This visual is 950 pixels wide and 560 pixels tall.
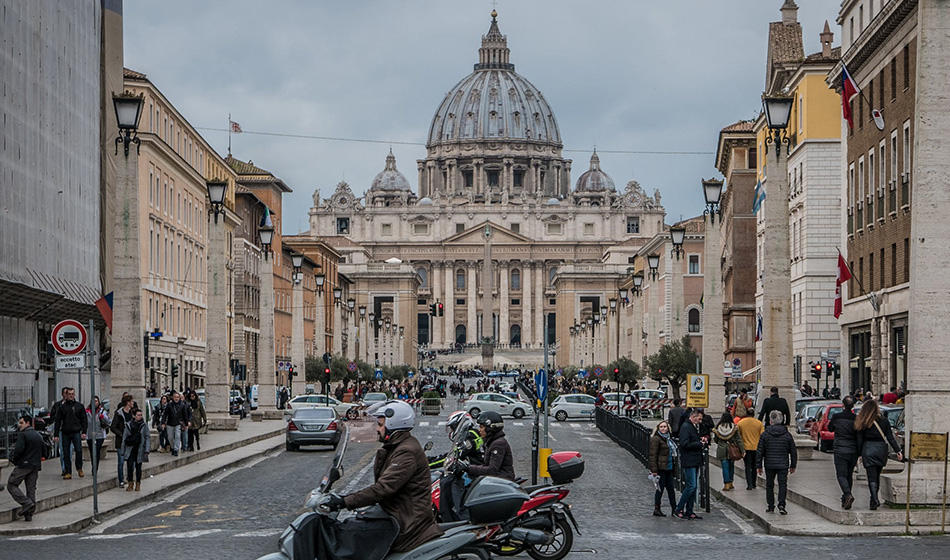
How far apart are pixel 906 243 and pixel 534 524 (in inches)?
1105

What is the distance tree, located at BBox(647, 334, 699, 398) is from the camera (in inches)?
2106

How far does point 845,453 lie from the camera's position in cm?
1941

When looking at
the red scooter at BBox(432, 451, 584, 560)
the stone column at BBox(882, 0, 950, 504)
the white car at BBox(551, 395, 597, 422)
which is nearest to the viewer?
the red scooter at BBox(432, 451, 584, 560)

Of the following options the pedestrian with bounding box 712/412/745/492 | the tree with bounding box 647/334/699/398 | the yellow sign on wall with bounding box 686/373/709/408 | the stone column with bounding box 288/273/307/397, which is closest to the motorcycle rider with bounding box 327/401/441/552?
the pedestrian with bounding box 712/412/745/492

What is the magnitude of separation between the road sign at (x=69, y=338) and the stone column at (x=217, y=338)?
16806 millimetres

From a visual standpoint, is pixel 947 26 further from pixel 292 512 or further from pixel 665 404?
pixel 665 404

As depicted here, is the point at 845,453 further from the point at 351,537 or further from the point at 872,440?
the point at 351,537

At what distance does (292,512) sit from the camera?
20.1m

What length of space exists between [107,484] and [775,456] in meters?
10.2

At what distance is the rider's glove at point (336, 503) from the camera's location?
10.2 metres

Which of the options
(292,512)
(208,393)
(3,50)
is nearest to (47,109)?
(3,50)

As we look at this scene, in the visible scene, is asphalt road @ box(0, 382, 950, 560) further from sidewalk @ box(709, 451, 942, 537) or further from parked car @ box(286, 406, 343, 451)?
parked car @ box(286, 406, 343, 451)

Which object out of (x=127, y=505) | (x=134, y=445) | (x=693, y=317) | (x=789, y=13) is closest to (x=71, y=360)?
(x=127, y=505)

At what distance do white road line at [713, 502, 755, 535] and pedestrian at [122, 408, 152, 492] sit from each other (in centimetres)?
853
